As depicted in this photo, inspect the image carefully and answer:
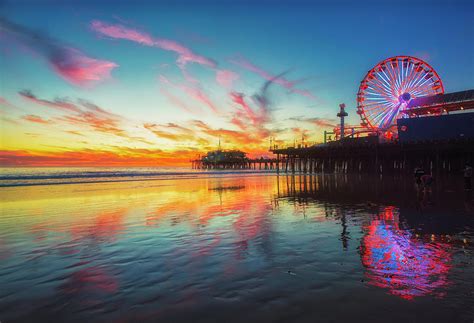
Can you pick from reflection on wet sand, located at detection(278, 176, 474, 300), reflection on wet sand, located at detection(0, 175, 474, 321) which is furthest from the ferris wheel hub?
reflection on wet sand, located at detection(0, 175, 474, 321)

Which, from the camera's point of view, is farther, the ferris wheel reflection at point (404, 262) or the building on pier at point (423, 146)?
the building on pier at point (423, 146)

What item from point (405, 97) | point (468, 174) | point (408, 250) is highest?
point (405, 97)

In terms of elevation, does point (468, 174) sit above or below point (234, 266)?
above

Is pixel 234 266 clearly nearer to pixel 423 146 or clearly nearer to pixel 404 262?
pixel 404 262

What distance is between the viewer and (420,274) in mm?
4434

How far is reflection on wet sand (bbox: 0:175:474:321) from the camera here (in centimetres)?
356

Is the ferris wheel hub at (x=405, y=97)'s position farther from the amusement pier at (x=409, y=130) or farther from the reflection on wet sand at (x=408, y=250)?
the reflection on wet sand at (x=408, y=250)

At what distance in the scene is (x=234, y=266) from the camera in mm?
5094

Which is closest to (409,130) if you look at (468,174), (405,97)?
(405,97)

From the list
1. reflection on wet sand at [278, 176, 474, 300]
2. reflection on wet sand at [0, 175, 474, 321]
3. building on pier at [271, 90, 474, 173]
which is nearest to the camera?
reflection on wet sand at [0, 175, 474, 321]

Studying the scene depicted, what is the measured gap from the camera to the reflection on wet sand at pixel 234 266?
3557 millimetres

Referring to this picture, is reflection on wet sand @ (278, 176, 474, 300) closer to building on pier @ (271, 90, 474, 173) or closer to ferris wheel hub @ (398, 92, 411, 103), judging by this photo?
building on pier @ (271, 90, 474, 173)

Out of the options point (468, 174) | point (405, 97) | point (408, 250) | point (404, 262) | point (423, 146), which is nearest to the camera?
point (404, 262)

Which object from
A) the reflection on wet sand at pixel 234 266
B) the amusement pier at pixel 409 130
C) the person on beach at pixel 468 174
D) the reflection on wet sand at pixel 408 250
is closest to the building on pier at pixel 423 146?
the amusement pier at pixel 409 130
